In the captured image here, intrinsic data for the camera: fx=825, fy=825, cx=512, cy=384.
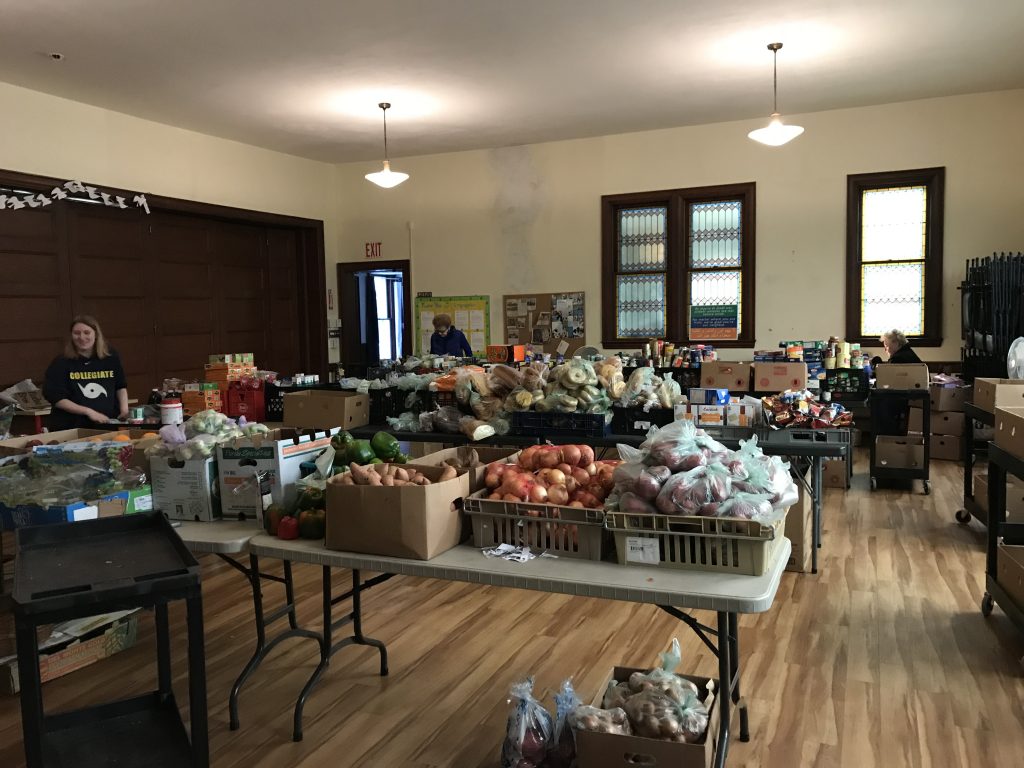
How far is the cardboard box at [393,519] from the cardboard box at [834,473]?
4.92 meters

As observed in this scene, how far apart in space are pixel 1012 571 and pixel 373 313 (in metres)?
8.95

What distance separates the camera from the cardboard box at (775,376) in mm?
7117

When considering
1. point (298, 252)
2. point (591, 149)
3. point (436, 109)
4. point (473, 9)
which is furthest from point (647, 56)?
point (298, 252)

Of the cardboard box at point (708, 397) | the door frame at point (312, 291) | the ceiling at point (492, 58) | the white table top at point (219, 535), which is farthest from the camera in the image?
the door frame at point (312, 291)

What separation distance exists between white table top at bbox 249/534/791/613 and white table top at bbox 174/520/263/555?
88mm

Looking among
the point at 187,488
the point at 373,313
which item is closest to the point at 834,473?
the point at 187,488

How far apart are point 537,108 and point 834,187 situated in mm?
3133

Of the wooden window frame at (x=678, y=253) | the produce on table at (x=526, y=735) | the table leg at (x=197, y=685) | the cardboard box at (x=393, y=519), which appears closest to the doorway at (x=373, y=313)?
the wooden window frame at (x=678, y=253)

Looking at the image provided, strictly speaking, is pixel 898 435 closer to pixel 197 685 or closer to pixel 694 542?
pixel 694 542

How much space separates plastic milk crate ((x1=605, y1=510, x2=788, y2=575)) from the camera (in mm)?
2240

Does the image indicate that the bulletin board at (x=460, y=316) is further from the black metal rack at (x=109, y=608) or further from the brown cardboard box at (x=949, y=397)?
the black metal rack at (x=109, y=608)

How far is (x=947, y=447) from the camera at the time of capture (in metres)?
A: 7.64

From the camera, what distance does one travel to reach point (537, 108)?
26.2 ft

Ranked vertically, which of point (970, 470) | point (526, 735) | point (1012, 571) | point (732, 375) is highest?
point (732, 375)
